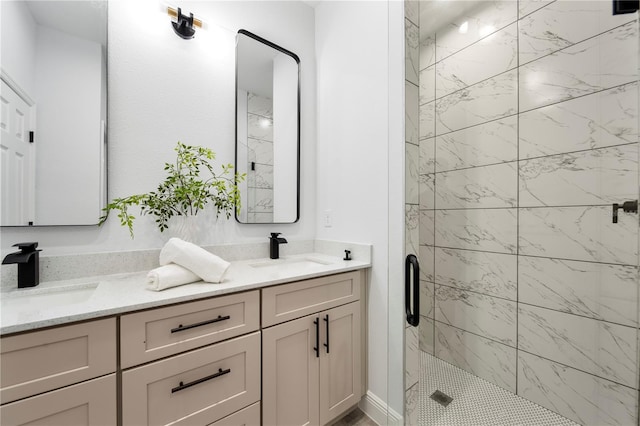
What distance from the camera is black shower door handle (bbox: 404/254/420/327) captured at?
100cm

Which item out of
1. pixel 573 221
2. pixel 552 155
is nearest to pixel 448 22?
pixel 552 155

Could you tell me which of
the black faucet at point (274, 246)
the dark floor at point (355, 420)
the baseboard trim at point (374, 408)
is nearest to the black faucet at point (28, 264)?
the black faucet at point (274, 246)

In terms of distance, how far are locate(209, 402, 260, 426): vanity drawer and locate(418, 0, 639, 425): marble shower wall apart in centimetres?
112

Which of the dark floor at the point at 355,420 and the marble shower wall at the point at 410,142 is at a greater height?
the marble shower wall at the point at 410,142

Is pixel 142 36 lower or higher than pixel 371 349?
higher

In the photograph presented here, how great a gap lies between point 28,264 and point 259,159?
1197 millimetres

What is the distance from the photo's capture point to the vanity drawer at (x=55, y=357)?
27.8 inches

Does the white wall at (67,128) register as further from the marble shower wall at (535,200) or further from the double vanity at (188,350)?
the marble shower wall at (535,200)

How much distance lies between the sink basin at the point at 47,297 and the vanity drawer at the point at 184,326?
33 centimetres

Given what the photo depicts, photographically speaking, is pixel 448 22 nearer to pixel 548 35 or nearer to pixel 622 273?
pixel 548 35

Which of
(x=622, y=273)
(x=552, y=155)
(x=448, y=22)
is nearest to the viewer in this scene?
(x=622, y=273)

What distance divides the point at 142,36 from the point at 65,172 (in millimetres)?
796

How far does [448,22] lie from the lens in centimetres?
187

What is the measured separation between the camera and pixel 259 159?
1779 mm
